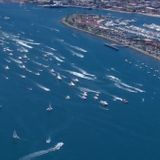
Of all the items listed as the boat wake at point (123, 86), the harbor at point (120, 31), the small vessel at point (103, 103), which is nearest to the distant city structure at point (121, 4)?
the harbor at point (120, 31)

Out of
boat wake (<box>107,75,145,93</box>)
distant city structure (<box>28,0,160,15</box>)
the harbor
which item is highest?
distant city structure (<box>28,0,160,15</box>)

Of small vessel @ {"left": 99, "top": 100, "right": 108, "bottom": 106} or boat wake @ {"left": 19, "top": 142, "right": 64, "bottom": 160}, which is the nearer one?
boat wake @ {"left": 19, "top": 142, "right": 64, "bottom": 160}

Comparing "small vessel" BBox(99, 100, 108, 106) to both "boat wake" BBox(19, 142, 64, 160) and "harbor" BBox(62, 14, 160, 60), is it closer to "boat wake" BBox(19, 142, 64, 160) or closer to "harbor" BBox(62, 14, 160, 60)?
"boat wake" BBox(19, 142, 64, 160)

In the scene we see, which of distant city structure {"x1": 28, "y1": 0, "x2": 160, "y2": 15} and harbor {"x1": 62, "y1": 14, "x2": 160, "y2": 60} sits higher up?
distant city structure {"x1": 28, "y1": 0, "x2": 160, "y2": 15}

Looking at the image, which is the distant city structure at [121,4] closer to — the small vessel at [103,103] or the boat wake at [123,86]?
the boat wake at [123,86]

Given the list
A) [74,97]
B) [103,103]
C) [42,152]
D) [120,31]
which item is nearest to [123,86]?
[103,103]

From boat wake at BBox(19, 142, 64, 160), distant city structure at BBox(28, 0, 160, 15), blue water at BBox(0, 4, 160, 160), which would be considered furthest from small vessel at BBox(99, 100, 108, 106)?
distant city structure at BBox(28, 0, 160, 15)

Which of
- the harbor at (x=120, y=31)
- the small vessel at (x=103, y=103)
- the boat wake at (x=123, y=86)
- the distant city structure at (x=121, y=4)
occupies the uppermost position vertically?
the distant city structure at (x=121, y=4)

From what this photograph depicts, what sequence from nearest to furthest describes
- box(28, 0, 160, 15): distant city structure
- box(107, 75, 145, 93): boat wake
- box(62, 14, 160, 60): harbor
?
box(107, 75, 145, 93): boat wake
box(62, 14, 160, 60): harbor
box(28, 0, 160, 15): distant city structure

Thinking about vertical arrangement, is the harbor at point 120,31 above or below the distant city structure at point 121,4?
below

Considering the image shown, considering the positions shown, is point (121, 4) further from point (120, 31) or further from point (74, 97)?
point (74, 97)
